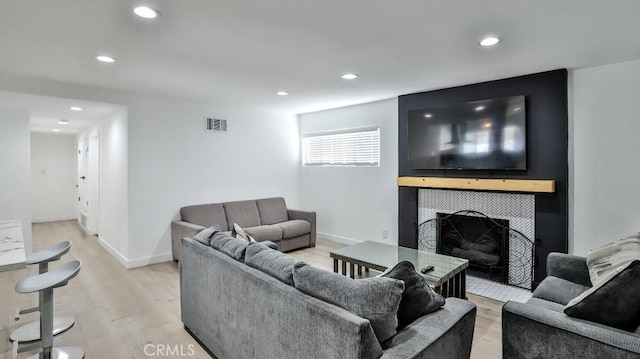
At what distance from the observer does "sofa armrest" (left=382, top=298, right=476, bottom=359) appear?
1.40 meters

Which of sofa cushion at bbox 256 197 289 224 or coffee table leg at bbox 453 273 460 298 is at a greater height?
sofa cushion at bbox 256 197 289 224

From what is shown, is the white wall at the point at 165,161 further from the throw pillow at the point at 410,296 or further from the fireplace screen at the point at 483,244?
the throw pillow at the point at 410,296

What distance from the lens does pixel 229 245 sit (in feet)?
7.51

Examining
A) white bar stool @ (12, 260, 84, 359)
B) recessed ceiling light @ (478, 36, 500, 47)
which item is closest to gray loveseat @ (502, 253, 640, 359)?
recessed ceiling light @ (478, 36, 500, 47)

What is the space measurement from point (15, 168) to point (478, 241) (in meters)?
6.43

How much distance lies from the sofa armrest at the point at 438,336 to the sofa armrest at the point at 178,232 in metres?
3.24

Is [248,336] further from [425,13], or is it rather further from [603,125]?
[603,125]

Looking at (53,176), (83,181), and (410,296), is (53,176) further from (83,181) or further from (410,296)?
(410,296)

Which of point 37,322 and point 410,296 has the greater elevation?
point 410,296

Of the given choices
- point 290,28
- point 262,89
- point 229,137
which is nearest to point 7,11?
point 290,28

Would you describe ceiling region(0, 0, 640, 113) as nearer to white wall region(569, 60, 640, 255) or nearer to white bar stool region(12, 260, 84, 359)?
white wall region(569, 60, 640, 255)

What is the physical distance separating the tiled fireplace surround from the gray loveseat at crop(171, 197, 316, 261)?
6.22 feet

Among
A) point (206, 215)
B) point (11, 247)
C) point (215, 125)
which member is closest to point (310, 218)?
point (206, 215)

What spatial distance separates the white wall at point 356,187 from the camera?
4922 millimetres
